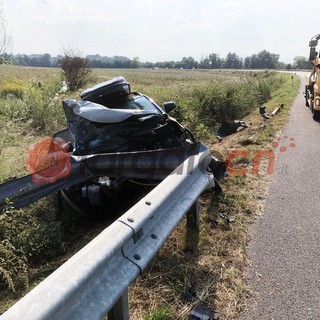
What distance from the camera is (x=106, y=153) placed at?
454 centimetres

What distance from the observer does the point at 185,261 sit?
3135mm

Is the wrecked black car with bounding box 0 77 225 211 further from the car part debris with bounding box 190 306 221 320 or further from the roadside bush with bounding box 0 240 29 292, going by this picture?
the car part debris with bounding box 190 306 221 320

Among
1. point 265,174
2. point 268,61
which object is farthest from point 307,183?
point 268,61

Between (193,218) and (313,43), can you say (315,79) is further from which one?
(193,218)

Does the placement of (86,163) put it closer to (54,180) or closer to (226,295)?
(54,180)

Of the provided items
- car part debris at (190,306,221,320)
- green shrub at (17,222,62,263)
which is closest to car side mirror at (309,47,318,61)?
green shrub at (17,222,62,263)

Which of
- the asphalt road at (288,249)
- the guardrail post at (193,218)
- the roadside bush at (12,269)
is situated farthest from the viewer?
the guardrail post at (193,218)

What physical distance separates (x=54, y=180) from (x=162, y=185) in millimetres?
1494

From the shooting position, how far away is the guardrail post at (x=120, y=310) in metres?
2.07

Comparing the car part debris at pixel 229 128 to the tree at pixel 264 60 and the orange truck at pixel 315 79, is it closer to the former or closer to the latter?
the orange truck at pixel 315 79

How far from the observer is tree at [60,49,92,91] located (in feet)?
72.2

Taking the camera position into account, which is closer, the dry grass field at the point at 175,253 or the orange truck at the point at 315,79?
the dry grass field at the point at 175,253

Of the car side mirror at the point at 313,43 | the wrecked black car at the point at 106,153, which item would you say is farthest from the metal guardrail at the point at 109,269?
the car side mirror at the point at 313,43

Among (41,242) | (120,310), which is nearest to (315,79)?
(41,242)
